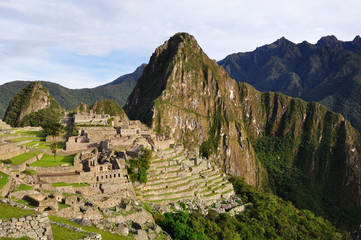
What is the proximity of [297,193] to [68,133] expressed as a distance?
479 feet

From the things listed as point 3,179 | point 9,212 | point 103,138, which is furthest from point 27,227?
point 103,138

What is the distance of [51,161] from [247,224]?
31.6 metres

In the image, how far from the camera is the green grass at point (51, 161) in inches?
1331

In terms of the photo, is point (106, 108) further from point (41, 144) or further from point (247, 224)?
point (247, 224)

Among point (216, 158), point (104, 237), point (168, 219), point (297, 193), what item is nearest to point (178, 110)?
point (216, 158)

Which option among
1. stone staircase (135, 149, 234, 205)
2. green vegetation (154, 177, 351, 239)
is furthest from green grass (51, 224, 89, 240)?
stone staircase (135, 149, 234, 205)

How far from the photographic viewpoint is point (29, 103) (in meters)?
116

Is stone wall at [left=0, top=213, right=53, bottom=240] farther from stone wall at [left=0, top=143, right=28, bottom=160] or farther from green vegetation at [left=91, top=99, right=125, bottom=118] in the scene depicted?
green vegetation at [left=91, top=99, right=125, bottom=118]

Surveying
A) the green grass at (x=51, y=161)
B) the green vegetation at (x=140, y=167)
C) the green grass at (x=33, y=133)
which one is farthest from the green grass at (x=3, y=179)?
the green grass at (x=33, y=133)

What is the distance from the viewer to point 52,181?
29.7 m

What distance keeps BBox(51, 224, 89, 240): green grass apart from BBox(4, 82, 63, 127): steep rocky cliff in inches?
4067

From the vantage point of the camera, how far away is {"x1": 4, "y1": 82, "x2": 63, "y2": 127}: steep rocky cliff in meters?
110

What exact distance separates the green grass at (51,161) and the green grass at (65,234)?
75.5 ft

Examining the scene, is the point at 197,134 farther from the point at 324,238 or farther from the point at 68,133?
the point at 68,133
